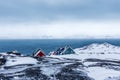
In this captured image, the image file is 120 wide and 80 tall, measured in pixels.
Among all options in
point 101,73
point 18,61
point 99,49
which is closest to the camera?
point 101,73

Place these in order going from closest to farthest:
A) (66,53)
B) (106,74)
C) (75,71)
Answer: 1. (106,74)
2. (75,71)
3. (66,53)

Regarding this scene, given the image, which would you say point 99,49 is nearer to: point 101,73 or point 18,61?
point 18,61

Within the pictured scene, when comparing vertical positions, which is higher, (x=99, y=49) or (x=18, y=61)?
(x=18, y=61)

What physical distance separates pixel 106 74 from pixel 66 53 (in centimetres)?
3091

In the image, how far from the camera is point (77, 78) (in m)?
42.8

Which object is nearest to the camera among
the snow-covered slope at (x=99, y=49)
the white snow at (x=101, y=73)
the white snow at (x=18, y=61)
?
the white snow at (x=101, y=73)

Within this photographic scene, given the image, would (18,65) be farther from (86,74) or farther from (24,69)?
Answer: (86,74)

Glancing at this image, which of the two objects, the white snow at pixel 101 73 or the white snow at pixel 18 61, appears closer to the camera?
the white snow at pixel 101 73

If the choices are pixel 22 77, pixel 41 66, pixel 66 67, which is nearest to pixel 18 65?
pixel 41 66

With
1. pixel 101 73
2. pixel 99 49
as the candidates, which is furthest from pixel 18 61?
pixel 99 49

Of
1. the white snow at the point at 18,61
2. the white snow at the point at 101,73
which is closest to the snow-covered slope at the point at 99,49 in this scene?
the white snow at the point at 18,61

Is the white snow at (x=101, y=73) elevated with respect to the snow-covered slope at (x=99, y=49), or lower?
elevated

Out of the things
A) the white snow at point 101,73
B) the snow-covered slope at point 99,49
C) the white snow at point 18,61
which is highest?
the white snow at point 18,61

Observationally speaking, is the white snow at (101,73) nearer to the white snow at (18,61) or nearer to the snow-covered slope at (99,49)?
the white snow at (18,61)
